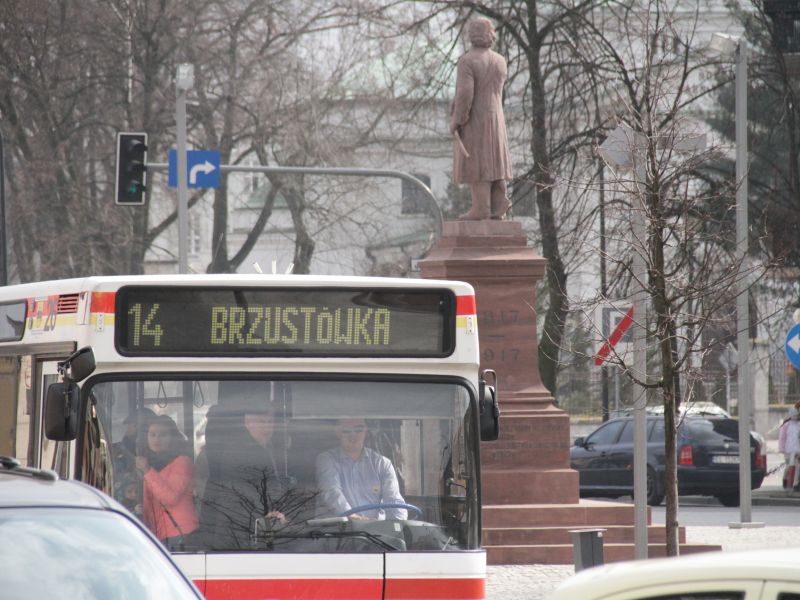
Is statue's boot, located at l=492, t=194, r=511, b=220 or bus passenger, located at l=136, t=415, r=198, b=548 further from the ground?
statue's boot, located at l=492, t=194, r=511, b=220

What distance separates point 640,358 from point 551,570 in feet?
10.4

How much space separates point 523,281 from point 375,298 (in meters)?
9.78

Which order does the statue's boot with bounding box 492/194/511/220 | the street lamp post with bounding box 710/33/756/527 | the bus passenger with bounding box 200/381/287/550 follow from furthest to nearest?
the street lamp post with bounding box 710/33/756/527 → the statue's boot with bounding box 492/194/511/220 → the bus passenger with bounding box 200/381/287/550

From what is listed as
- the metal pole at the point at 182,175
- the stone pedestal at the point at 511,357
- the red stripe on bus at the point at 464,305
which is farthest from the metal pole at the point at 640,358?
the metal pole at the point at 182,175

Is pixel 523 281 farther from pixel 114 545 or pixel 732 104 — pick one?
pixel 732 104

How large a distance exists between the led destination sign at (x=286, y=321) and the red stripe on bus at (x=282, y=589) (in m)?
1.11

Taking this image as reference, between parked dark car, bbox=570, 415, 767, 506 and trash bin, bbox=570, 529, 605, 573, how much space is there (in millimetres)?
16105

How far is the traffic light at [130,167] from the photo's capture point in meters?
23.5

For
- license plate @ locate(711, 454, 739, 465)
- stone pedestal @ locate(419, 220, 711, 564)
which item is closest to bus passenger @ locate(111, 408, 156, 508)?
stone pedestal @ locate(419, 220, 711, 564)

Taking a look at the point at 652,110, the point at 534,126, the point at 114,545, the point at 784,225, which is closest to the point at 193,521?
the point at 114,545

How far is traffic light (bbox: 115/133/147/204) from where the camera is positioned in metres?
23.5

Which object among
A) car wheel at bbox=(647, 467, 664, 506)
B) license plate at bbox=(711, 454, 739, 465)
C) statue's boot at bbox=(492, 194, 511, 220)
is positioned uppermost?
statue's boot at bbox=(492, 194, 511, 220)

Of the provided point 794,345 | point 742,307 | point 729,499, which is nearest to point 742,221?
point 742,307

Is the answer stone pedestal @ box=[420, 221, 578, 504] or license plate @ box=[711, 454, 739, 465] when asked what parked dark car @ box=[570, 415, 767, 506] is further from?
stone pedestal @ box=[420, 221, 578, 504]
